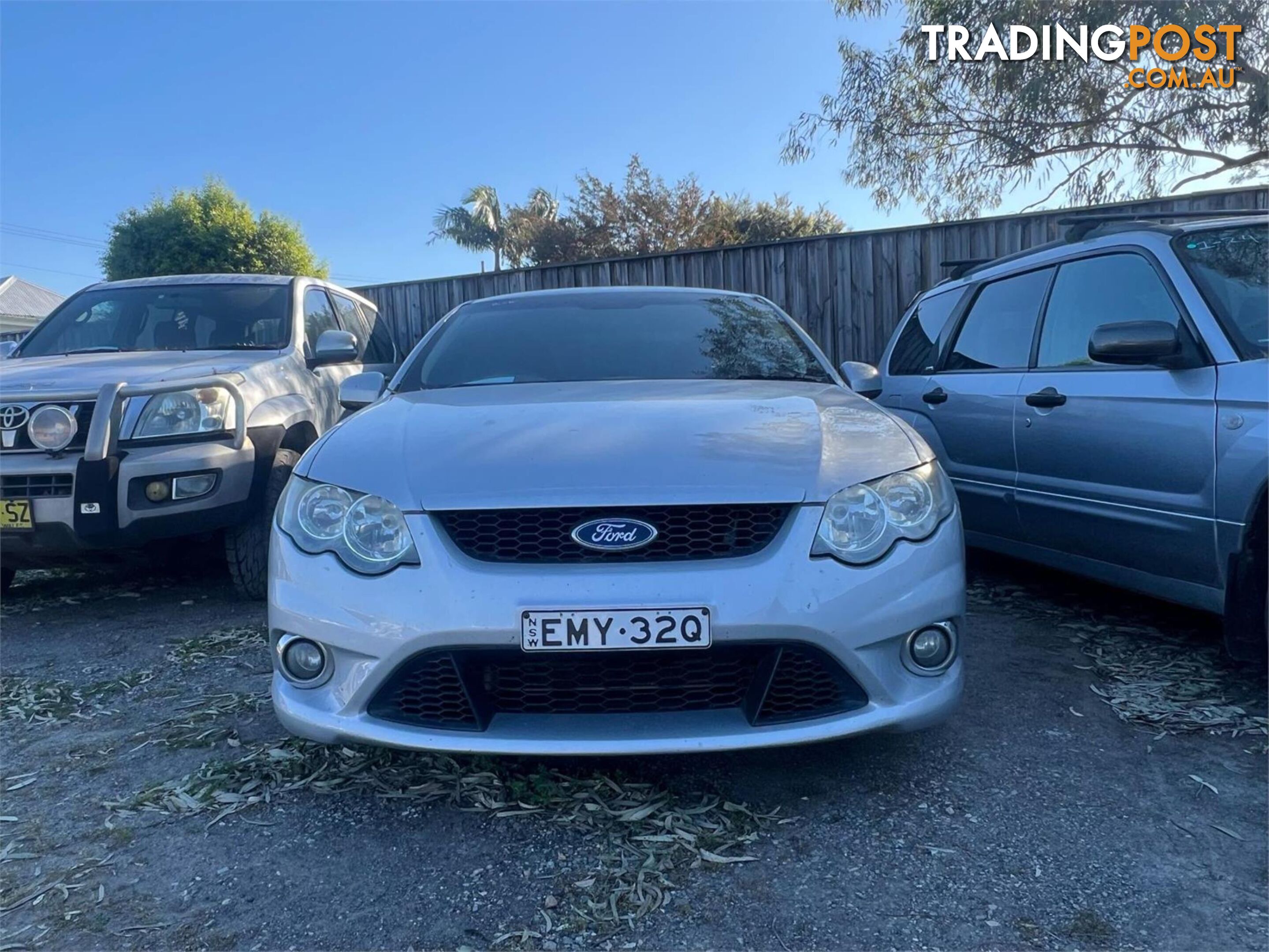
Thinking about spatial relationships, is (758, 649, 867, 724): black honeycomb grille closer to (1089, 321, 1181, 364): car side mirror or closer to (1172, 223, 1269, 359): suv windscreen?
(1089, 321, 1181, 364): car side mirror

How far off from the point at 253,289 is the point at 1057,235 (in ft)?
19.5

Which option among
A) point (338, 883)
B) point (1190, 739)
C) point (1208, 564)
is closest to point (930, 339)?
point (1208, 564)

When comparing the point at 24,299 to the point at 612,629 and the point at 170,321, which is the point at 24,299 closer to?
the point at 170,321

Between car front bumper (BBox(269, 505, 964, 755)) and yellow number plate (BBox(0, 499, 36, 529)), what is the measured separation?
2306 mm

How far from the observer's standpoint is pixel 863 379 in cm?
356

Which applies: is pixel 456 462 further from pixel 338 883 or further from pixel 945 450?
pixel 945 450

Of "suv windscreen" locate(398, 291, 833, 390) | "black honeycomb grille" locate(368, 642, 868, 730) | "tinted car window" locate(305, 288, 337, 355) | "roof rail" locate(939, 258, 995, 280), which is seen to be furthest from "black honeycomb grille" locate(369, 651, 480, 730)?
"roof rail" locate(939, 258, 995, 280)

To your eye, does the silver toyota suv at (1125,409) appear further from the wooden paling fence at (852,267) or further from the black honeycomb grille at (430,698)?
the wooden paling fence at (852,267)

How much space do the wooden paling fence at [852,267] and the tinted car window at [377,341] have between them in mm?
1199

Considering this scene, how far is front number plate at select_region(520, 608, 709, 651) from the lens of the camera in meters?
2.08

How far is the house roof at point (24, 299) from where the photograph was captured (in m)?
29.4

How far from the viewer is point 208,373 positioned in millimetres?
4223

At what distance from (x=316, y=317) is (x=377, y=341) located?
3.56ft

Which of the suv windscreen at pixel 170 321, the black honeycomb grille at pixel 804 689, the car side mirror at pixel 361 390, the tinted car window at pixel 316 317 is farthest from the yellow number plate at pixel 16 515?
the black honeycomb grille at pixel 804 689
